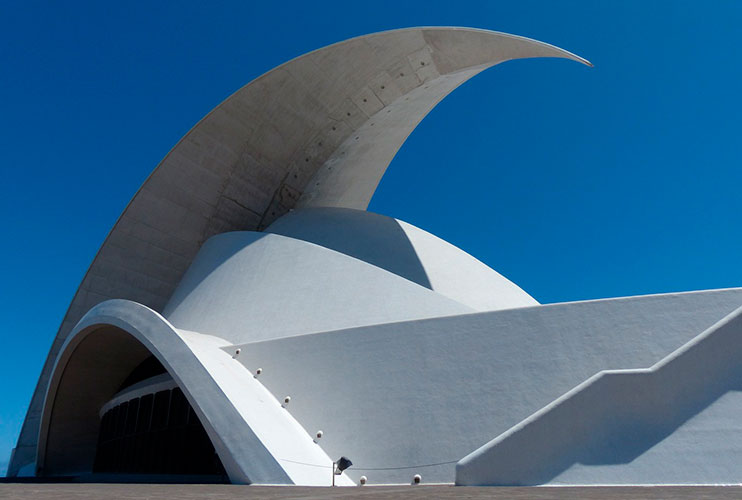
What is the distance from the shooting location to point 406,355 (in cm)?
888

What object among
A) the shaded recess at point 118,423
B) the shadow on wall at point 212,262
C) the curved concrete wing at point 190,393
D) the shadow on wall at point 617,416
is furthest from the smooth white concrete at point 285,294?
the shadow on wall at point 617,416

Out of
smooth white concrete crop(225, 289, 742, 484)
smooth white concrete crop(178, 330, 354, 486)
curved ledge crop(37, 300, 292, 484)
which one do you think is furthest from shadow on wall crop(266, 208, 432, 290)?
curved ledge crop(37, 300, 292, 484)

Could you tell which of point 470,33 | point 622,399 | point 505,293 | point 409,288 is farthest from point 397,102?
point 622,399

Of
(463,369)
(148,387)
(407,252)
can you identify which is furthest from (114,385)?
(463,369)

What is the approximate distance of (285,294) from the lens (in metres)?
11.9

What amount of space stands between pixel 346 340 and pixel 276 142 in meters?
8.03

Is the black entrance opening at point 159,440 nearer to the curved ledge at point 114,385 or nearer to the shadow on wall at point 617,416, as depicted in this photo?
the curved ledge at point 114,385

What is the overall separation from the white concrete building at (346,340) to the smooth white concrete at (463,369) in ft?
0.09

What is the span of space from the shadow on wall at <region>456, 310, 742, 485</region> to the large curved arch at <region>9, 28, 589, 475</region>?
9.85 metres

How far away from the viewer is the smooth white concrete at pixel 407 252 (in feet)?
43.7

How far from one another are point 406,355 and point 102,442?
8.96 m

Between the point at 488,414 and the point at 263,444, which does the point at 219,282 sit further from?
the point at 488,414

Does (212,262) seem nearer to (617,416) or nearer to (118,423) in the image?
(118,423)

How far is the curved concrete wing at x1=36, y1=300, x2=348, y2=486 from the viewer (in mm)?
7676
